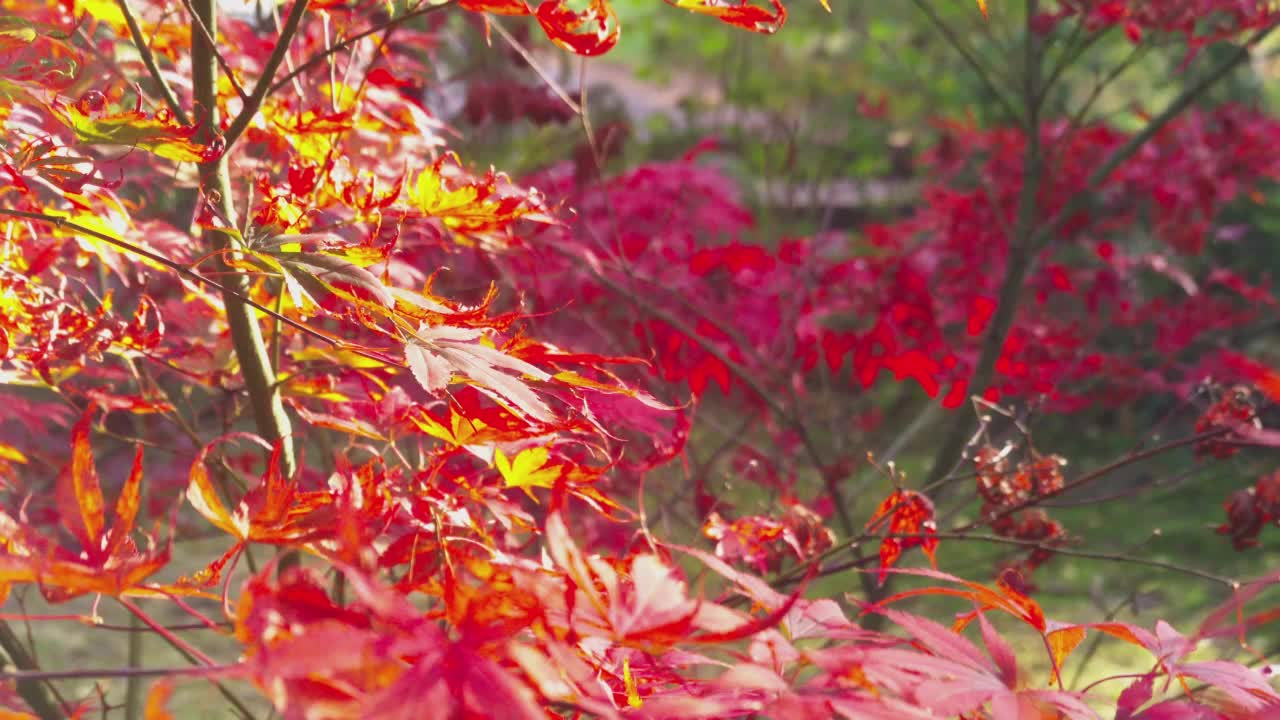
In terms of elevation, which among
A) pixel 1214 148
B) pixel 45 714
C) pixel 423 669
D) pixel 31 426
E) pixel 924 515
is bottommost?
pixel 45 714

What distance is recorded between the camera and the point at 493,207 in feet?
3.32

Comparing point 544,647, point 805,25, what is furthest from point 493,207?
point 805,25

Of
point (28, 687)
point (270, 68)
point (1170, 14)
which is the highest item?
point (1170, 14)

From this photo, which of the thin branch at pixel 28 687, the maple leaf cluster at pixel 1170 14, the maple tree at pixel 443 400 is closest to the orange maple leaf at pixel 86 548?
the maple tree at pixel 443 400

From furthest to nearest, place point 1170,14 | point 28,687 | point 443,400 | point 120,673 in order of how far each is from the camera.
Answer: point 1170,14
point 28,687
point 443,400
point 120,673

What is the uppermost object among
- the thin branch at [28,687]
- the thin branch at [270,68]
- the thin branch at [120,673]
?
the thin branch at [270,68]

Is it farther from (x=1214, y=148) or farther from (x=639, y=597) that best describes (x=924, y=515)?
(x=1214, y=148)

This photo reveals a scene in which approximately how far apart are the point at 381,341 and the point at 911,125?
8.09m

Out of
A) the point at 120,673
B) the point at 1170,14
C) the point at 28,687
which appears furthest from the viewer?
the point at 1170,14

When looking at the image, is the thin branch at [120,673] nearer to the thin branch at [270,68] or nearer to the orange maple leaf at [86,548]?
the orange maple leaf at [86,548]

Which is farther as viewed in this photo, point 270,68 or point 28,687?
point 28,687

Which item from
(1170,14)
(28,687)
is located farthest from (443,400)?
(1170,14)

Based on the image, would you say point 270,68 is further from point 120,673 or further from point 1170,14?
point 1170,14

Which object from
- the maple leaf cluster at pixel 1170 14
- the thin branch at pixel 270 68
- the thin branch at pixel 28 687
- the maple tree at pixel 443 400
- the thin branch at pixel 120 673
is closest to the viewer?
the thin branch at pixel 120 673
